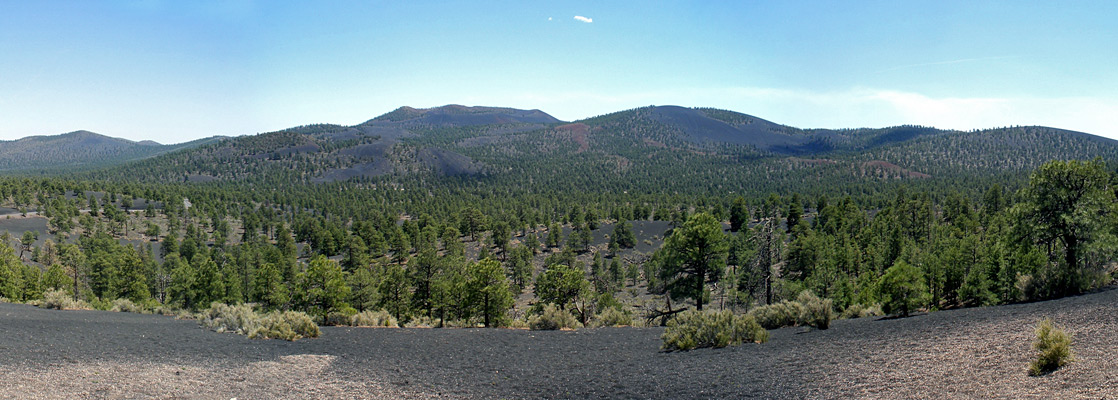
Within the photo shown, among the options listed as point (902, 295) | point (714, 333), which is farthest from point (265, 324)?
point (902, 295)

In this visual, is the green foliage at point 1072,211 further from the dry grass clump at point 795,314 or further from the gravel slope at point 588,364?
the dry grass clump at point 795,314

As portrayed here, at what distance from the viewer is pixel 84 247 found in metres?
71.2

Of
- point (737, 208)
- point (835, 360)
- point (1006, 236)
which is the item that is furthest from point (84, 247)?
point (737, 208)

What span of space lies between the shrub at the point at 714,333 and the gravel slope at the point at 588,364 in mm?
470

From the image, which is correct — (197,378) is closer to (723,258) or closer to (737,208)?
(723,258)

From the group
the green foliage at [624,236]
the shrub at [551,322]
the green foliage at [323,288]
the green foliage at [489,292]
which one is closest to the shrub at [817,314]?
the shrub at [551,322]

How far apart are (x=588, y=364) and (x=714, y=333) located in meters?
3.60

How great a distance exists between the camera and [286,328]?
51.9 ft

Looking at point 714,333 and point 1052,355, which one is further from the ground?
point 1052,355

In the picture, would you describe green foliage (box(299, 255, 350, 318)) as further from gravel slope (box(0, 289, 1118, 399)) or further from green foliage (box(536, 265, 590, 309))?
green foliage (box(536, 265, 590, 309))

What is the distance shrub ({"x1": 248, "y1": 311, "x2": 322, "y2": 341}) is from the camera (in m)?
15.7

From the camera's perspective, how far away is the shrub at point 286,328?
51.5ft

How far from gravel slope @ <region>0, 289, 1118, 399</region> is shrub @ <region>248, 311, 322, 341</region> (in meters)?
0.58

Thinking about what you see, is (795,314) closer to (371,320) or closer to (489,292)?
(489,292)
